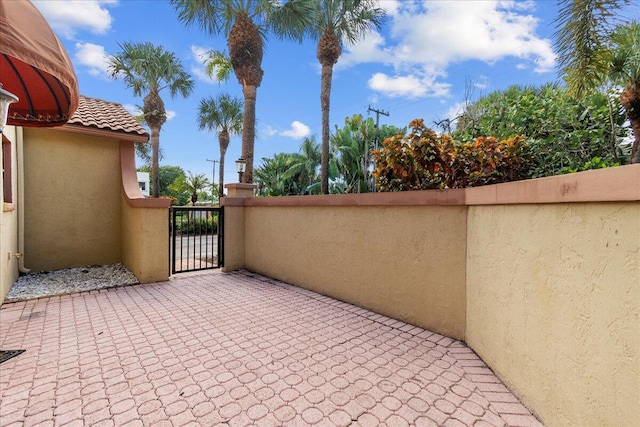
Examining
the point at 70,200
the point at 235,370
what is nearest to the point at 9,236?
the point at 70,200

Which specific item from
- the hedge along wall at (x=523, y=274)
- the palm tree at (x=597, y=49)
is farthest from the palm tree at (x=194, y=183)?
the palm tree at (x=597, y=49)

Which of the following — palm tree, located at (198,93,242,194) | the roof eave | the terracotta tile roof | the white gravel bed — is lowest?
the white gravel bed

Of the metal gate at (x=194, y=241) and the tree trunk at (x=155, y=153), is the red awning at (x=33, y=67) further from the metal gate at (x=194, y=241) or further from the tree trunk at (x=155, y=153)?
the tree trunk at (x=155, y=153)

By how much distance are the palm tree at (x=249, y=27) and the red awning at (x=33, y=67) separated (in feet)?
25.4

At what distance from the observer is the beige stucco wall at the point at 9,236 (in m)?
5.32

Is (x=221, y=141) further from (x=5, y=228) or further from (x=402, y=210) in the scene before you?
(x=402, y=210)

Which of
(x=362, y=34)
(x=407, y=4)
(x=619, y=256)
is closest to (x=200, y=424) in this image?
(x=619, y=256)

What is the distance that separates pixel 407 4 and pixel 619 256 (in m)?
11.9

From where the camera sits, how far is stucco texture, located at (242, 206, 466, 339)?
4180mm

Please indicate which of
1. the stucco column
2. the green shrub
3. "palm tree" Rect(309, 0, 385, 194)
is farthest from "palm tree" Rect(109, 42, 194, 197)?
the stucco column

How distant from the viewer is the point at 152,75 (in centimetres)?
1875

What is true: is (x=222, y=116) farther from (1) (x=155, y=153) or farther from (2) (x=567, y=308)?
(2) (x=567, y=308)

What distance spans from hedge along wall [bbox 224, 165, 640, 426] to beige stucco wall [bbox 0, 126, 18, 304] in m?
5.82

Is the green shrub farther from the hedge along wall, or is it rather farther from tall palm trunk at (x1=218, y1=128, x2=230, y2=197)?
tall palm trunk at (x1=218, y1=128, x2=230, y2=197)
